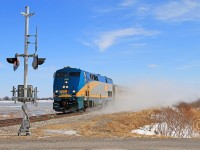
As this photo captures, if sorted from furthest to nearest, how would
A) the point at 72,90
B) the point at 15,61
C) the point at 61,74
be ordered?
the point at 61,74, the point at 72,90, the point at 15,61

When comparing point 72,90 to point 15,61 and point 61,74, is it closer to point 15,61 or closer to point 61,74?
point 61,74

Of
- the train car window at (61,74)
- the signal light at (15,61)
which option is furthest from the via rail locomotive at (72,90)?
the signal light at (15,61)

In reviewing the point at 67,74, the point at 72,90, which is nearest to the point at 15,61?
the point at 72,90

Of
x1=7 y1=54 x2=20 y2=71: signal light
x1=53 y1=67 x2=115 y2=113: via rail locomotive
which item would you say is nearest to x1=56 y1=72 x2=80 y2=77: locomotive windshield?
x1=53 y1=67 x2=115 y2=113: via rail locomotive

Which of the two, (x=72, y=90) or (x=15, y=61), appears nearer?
(x=15, y=61)

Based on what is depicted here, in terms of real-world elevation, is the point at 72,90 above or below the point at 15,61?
below

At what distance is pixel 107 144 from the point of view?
613 inches

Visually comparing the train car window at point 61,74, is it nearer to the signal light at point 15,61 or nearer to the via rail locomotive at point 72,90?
the via rail locomotive at point 72,90

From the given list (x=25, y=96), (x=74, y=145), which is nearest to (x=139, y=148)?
(x=74, y=145)

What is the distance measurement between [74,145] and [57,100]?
23.5 m

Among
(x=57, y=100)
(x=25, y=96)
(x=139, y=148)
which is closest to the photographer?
(x=139, y=148)

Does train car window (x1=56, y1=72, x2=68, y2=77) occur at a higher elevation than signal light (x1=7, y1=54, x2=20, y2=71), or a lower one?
higher

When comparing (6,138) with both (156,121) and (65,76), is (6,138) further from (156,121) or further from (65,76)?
(65,76)

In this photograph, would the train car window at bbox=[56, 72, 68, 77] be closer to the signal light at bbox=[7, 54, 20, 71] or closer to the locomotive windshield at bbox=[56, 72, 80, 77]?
the locomotive windshield at bbox=[56, 72, 80, 77]
